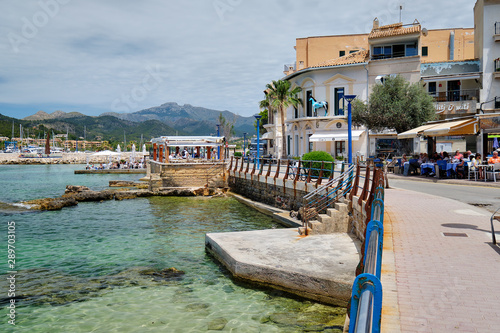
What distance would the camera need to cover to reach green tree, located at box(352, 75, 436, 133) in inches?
1136

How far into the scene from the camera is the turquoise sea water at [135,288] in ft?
21.9

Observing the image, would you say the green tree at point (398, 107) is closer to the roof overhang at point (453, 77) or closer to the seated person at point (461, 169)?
the roof overhang at point (453, 77)

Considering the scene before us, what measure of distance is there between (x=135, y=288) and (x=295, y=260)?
11.1 feet

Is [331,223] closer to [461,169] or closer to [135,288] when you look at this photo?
[135,288]

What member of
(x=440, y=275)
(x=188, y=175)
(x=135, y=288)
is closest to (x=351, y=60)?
(x=188, y=175)

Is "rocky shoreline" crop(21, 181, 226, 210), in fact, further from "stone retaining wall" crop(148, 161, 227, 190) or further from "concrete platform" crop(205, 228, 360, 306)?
"concrete platform" crop(205, 228, 360, 306)

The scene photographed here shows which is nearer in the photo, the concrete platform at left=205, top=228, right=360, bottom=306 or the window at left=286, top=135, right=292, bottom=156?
the concrete platform at left=205, top=228, right=360, bottom=306

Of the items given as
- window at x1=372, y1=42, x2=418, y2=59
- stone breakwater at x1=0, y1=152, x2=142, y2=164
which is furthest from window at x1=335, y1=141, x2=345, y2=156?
stone breakwater at x1=0, y1=152, x2=142, y2=164

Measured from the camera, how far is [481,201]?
1234 centimetres

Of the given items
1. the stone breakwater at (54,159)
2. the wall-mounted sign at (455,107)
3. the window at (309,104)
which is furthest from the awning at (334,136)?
the stone breakwater at (54,159)

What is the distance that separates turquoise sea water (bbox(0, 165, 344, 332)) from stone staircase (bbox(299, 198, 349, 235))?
106 inches

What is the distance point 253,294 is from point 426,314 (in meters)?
4.01

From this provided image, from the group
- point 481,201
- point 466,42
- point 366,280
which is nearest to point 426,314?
point 366,280

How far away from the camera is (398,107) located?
94.8ft
